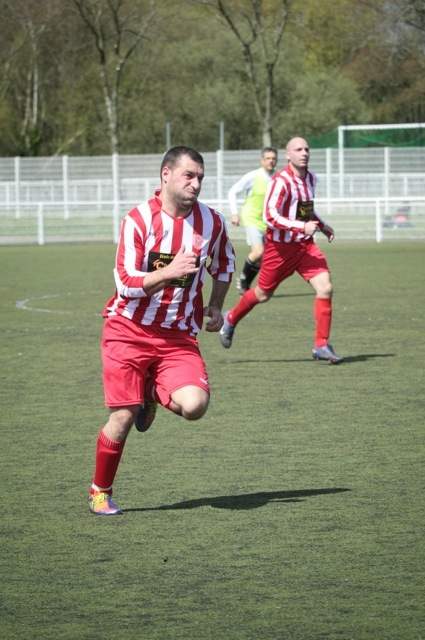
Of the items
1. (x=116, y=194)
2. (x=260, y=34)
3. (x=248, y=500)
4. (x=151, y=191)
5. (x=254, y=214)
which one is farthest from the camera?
(x=260, y=34)

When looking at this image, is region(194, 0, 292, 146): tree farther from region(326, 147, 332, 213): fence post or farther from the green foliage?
region(326, 147, 332, 213): fence post

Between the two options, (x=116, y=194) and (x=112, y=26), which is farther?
(x=112, y=26)

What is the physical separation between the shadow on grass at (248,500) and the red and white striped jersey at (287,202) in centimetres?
519

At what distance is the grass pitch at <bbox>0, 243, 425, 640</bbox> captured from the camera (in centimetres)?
486

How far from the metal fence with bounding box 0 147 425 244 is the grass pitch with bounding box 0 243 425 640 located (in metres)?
21.2

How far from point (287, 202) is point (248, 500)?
5636 mm

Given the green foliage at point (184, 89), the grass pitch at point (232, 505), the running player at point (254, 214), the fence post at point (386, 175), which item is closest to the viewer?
the grass pitch at point (232, 505)

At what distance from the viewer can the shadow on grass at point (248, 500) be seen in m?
6.54

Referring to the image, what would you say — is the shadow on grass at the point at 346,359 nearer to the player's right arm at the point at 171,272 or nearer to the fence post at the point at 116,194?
the player's right arm at the point at 171,272

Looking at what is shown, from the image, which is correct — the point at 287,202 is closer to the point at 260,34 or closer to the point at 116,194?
the point at 116,194

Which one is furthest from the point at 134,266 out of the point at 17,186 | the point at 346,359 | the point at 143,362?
the point at 17,186

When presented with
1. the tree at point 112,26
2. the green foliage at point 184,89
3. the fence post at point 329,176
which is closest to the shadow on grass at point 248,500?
the fence post at point 329,176

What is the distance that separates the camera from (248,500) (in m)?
6.67

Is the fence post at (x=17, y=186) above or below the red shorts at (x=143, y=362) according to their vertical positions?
above
